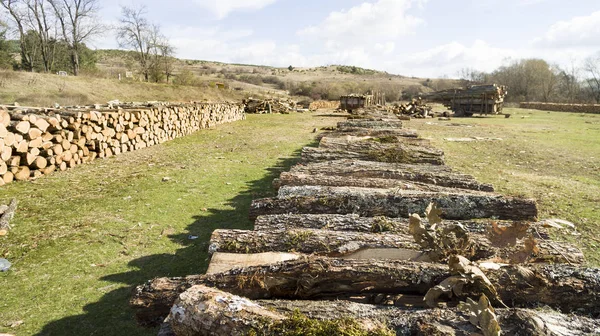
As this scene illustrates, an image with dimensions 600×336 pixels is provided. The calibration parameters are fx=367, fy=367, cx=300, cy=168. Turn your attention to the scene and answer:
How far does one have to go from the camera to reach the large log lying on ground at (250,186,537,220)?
14.4 feet

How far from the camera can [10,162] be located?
6.78 m

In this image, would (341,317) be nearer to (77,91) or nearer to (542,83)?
(77,91)

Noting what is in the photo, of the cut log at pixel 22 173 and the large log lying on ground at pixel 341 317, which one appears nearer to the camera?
the large log lying on ground at pixel 341 317

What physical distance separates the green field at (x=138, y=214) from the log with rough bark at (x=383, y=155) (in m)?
1.16

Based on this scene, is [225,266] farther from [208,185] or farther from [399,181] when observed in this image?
[208,185]

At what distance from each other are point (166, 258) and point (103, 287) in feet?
2.49

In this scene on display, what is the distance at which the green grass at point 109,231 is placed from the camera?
3.26m

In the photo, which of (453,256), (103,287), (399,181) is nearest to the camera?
(453,256)

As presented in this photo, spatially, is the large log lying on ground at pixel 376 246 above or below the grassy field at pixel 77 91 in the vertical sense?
below

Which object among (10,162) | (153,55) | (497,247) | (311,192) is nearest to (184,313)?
(497,247)

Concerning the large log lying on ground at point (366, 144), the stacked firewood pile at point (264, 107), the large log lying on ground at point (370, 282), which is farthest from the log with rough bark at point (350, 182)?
the stacked firewood pile at point (264, 107)

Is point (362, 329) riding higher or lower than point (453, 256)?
lower

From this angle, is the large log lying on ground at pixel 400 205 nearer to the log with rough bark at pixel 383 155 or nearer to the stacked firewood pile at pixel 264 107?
the log with rough bark at pixel 383 155

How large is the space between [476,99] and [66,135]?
25618 mm
